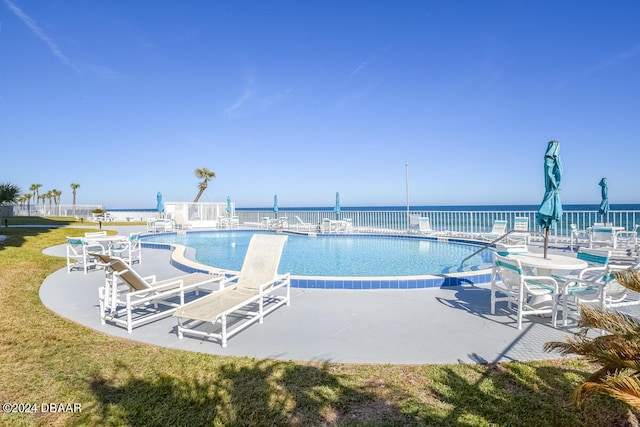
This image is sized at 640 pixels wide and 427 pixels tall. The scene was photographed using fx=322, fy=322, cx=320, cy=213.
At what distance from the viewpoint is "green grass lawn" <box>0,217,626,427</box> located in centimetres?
194

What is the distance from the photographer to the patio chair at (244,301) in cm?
303

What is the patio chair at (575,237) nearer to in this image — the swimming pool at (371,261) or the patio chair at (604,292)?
the swimming pool at (371,261)

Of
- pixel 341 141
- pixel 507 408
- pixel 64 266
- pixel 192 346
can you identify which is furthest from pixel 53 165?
pixel 507 408

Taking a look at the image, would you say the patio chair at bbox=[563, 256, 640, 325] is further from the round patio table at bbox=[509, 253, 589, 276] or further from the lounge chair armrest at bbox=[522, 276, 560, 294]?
the round patio table at bbox=[509, 253, 589, 276]

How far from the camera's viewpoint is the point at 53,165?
24.5 m

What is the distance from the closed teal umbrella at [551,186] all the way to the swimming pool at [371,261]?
142cm

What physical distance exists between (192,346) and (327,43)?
41.8ft

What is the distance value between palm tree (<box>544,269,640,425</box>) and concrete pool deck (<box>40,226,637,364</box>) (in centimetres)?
98

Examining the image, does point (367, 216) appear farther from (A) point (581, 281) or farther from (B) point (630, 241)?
(A) point (581, 281)

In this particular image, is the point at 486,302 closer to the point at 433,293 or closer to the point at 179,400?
the point at 433,293

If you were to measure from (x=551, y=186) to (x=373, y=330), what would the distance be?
3.32 meters

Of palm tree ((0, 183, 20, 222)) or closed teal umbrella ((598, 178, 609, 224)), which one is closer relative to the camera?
closed teal umbrella ((598, 178, 609, 224))

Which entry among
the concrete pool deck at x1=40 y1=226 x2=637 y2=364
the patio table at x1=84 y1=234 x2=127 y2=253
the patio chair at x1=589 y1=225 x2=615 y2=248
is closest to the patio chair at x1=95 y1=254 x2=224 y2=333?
the concrete pool deck at x1=40 y1=226 x2=637 y2=364

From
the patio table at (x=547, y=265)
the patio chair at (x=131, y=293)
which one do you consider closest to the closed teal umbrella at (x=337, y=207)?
the patio chair at (x=131, y=293)
